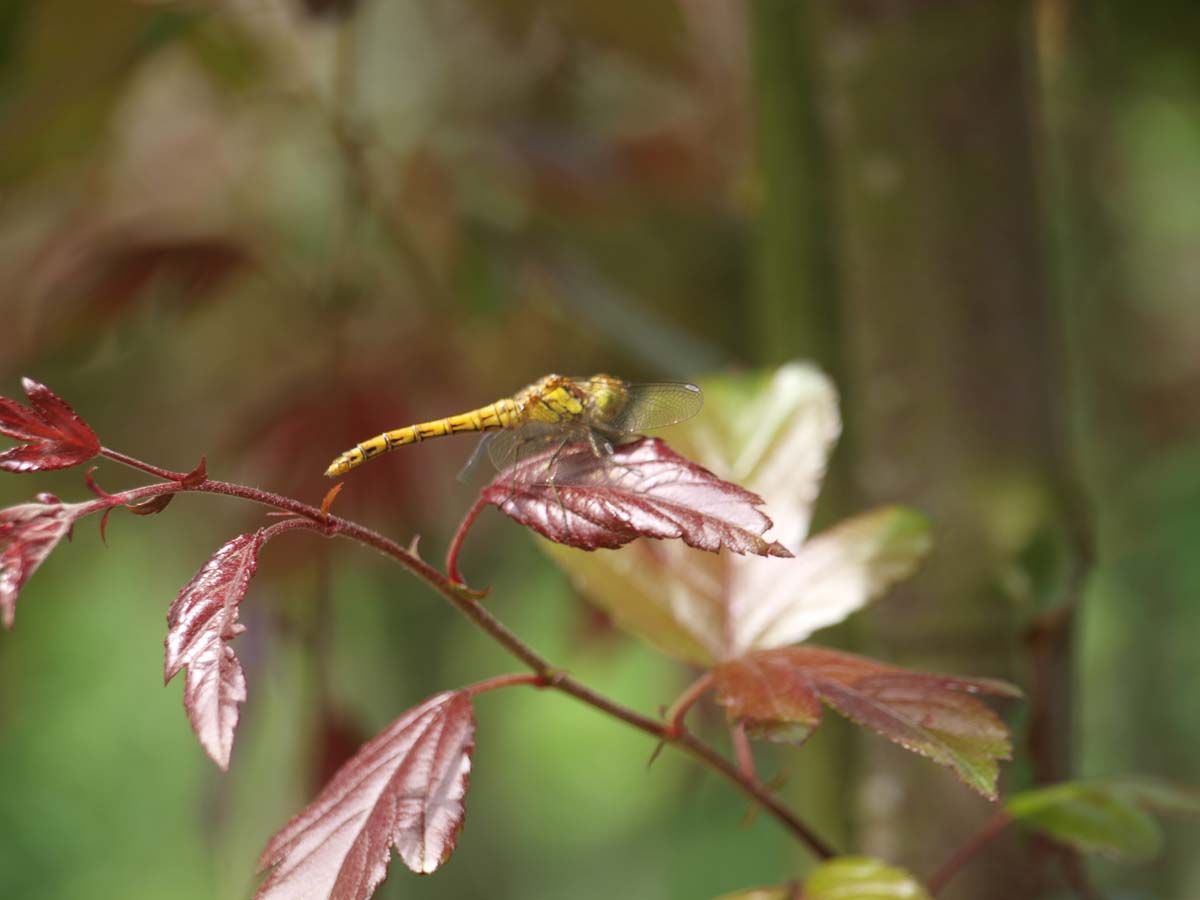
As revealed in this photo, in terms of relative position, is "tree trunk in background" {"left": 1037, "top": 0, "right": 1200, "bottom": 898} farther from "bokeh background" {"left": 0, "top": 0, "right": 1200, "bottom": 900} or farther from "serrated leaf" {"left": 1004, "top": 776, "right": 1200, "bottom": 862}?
"serrated leaf" {"left": 1004, "top": 776, "right": 1200, "bottom": 862}

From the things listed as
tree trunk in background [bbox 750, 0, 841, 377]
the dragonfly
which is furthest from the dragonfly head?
tree trunk in background [bbox 750, 0, 841, 377]

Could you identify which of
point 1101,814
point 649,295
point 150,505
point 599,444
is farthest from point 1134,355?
point 150,505

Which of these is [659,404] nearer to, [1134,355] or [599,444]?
[599,444]

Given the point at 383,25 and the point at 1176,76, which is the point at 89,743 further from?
the point at 1176,76

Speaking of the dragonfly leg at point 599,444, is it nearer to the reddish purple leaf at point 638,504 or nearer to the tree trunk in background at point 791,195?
the reddish purple leaf at point 638,504

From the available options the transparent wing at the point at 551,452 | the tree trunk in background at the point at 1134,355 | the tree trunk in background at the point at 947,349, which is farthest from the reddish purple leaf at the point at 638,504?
the tree trunk in background at the point at 1134,355

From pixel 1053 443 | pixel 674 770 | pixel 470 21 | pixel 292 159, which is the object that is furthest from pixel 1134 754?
pixel 292 159
